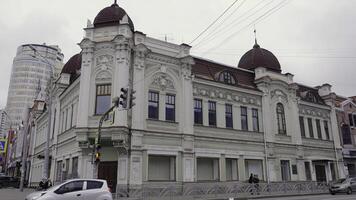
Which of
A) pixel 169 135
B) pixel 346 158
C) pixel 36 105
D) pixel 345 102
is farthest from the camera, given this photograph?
pixel 36 105

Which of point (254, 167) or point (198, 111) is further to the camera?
point (254, 167)

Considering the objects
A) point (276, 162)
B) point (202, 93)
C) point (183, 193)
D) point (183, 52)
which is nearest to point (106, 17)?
point (183, 52)

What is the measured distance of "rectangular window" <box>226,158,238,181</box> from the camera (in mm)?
28828

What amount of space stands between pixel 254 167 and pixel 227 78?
9050mm

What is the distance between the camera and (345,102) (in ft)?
139

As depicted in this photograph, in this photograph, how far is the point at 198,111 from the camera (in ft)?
92.6

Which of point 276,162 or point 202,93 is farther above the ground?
point 202,93

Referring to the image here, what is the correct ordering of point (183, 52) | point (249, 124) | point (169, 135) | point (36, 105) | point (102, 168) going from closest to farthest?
point (102, 168)
point (169, 135)
point (183, 52)
point (249, 124)
point (36, 105)

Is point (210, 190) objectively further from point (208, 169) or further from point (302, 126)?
A: point (302, 126)

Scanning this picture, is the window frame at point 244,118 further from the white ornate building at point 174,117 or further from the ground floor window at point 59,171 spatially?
the ground floor window at point 59,171

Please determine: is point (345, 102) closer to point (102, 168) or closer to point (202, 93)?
point (202, 93)

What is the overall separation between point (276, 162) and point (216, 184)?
8164 millimetres

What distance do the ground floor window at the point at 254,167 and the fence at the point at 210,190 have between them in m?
1.85

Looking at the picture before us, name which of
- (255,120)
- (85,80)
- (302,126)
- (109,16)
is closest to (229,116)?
(255,120)
